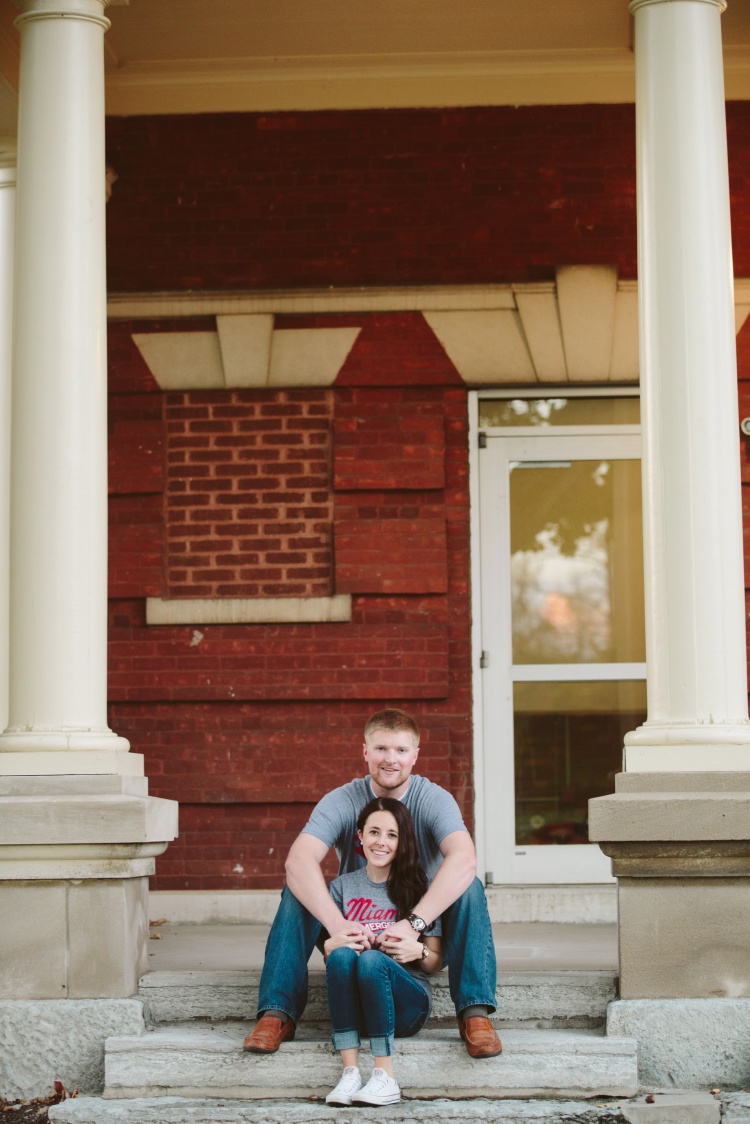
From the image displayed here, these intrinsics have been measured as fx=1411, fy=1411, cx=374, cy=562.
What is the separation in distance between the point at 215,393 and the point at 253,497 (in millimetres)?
591

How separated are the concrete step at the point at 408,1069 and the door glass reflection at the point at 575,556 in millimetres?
2881

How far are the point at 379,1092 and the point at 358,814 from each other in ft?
3.23

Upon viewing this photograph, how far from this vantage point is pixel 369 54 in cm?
714

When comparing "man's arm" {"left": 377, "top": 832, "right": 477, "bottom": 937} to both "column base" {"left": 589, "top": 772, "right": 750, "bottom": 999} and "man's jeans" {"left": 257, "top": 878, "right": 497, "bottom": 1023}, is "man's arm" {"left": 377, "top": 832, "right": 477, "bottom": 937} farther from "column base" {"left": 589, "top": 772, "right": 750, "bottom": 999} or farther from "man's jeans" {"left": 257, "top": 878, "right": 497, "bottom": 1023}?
"column base" {"left": 589, "top": 772, "right": 750, "bottom": 999}

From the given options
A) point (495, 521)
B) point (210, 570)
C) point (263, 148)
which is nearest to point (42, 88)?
point (263, 148)

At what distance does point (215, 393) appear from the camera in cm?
736

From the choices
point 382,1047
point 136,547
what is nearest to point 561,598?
point 136,547

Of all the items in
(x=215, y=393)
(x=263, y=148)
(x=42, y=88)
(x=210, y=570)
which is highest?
(x=263, y=148)

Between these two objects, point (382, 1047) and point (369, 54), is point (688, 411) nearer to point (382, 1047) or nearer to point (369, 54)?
point (382, 1047)

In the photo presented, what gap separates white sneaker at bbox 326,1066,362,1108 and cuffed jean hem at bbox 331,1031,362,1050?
64mm

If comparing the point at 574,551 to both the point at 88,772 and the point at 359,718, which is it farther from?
the point at 88,772

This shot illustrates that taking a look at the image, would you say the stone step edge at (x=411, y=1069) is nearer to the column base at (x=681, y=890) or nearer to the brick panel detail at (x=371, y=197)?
the column base at (x=681, y=890)

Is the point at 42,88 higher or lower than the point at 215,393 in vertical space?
higher

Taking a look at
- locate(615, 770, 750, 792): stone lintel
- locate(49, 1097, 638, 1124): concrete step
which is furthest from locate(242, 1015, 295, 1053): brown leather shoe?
locate(615, 770, 750, 792): stone lintel
